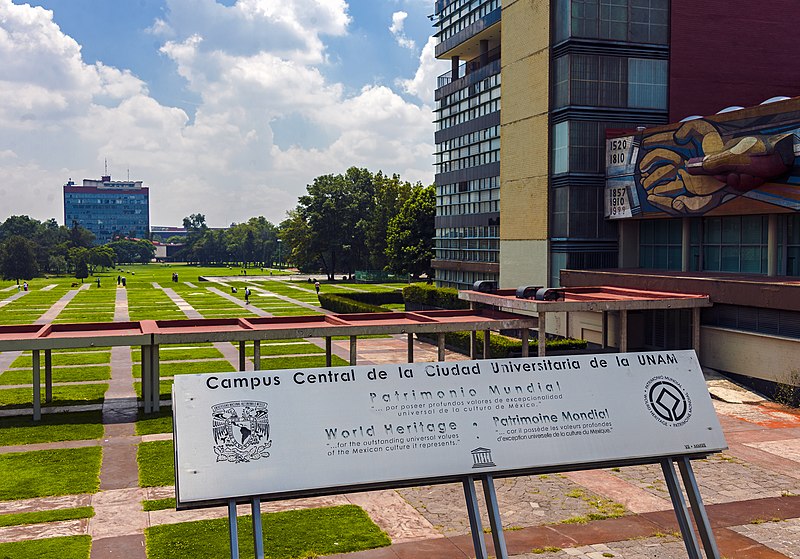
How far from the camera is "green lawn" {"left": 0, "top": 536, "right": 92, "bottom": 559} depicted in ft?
50.4

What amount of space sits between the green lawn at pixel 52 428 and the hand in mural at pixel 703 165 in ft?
96.5

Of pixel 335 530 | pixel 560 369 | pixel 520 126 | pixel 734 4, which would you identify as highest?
pixel 734 4

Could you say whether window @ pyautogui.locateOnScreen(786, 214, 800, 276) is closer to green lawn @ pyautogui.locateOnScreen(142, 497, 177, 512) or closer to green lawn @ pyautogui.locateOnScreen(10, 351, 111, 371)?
green lawn @ pyautogui.locateOnScreen(142, 497, 177, 512)

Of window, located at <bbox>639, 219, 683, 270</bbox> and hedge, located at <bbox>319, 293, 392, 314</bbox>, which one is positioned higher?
window, located at <bbox>639, 219, 683, 270</bbox>

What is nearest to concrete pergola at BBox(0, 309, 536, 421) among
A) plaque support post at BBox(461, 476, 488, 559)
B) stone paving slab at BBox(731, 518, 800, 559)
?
stone paving slab at BBox(731, 518, 800, 559)

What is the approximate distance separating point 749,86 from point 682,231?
1190cm

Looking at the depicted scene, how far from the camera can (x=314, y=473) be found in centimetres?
1109

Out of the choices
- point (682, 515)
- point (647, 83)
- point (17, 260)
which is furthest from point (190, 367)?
point (17, 260)

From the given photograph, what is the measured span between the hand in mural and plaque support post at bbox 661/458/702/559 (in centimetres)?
2675

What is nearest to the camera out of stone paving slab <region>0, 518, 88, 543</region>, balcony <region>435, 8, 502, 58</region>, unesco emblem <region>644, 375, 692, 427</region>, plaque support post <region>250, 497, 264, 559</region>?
plaque support post <region>250, 497, 264, 559</region>

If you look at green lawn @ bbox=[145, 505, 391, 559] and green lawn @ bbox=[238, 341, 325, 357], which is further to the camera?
green lawn @ bbox=[238, 341, 325, 357]

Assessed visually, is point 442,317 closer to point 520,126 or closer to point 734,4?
point 520,126

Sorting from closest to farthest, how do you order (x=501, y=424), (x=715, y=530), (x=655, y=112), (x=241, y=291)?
(x=501, y=424), (x=715, y=530), (x=655, y=112), (x=241, y=291)

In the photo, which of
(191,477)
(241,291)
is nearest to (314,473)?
(191,477)
